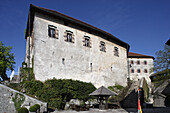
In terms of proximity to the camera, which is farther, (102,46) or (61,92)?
(102,46)

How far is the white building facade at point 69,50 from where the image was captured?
17.4 metres

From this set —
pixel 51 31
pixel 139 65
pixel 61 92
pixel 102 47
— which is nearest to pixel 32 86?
pixel 61 92

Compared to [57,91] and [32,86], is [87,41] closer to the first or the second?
[57,91]

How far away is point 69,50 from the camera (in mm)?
19766

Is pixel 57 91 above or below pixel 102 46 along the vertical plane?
below

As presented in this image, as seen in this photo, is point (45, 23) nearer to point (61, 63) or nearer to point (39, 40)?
point (39, 40)

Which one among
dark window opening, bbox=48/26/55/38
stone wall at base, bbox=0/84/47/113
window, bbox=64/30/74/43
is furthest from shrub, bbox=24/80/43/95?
window, bbox=64/30/74/43

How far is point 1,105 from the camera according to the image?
12.5 metres

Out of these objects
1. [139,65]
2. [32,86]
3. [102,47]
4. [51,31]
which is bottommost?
[32,86]

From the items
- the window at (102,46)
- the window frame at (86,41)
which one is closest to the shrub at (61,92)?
the window frame at (86,41)

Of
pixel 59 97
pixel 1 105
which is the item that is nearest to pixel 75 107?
pixel 59 97

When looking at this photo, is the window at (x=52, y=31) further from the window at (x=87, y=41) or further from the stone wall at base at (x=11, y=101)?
the stone wall at base at (x=11, y=101)

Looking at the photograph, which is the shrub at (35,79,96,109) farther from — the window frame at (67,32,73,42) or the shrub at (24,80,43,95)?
the window frame at (67,32,73,42)

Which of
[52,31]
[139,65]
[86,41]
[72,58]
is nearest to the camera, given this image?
[52,31]
